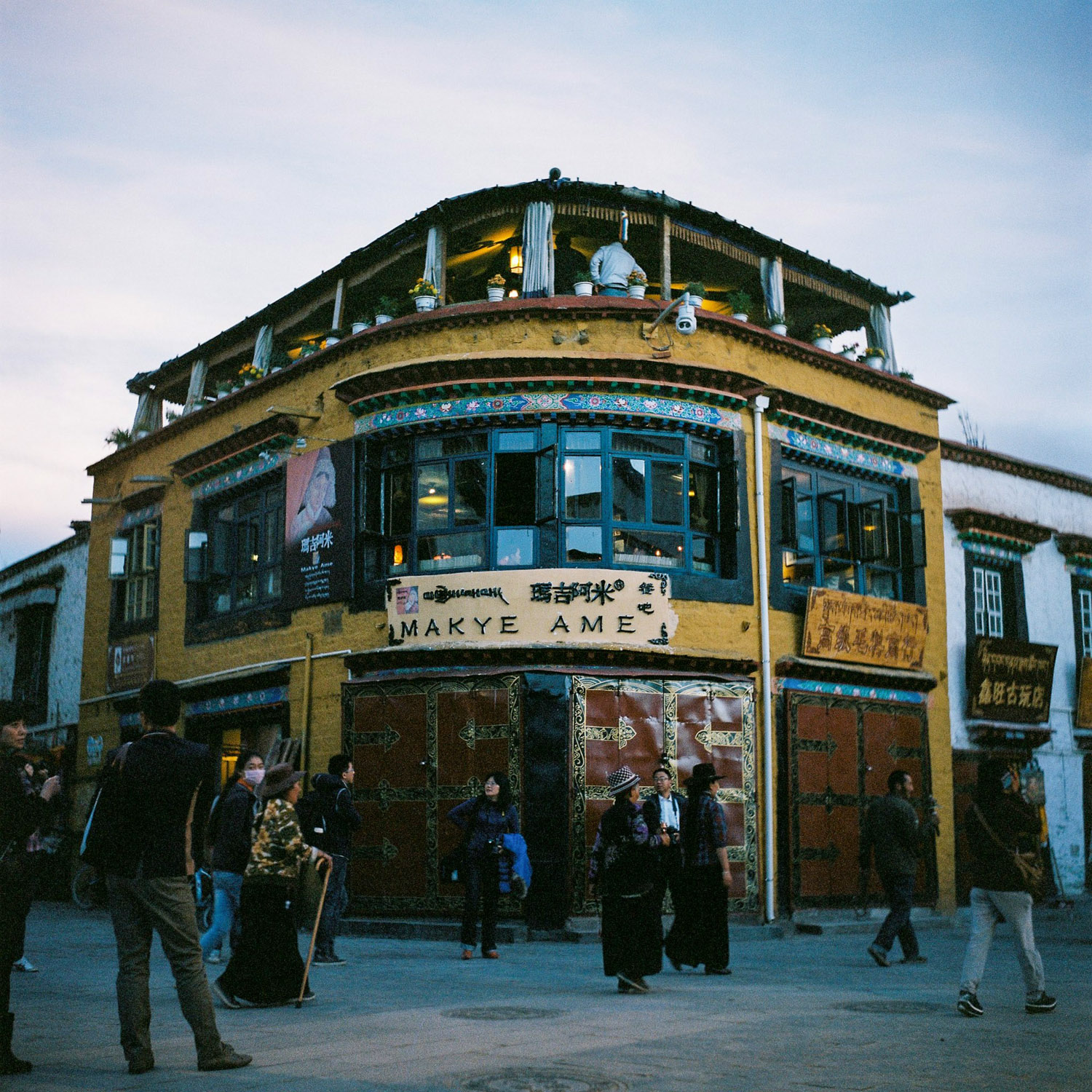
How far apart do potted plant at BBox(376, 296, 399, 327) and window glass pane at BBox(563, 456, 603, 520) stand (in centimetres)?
376

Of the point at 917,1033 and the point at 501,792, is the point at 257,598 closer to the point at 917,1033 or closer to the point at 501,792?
the point at 501,792

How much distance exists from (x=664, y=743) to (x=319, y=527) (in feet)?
19.6

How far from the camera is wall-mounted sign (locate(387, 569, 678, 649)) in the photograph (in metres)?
16.0

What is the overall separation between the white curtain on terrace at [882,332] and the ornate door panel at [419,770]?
371 inches

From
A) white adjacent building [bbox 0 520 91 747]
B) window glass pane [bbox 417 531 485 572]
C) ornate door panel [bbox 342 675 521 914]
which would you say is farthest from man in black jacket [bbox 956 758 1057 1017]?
white adjacent building [bbox 0 520 91 747]

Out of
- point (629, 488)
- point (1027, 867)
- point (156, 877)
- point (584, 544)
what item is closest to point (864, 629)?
point (629, 488)

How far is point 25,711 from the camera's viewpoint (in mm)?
7367

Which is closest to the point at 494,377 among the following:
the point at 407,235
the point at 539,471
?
the point at 539,471

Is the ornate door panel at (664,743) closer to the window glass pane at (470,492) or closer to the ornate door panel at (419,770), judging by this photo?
the ornate door panel at (419,770)

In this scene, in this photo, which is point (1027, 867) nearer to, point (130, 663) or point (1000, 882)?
point (1000, 882)

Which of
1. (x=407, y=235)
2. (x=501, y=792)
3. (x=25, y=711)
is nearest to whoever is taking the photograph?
(x=25, y=711)

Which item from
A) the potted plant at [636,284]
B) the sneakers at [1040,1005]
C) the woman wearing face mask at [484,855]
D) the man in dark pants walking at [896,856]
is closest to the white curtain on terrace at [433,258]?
the potted plant at [636,284]

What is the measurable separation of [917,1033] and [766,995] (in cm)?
202

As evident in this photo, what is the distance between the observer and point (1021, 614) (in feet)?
70.6
